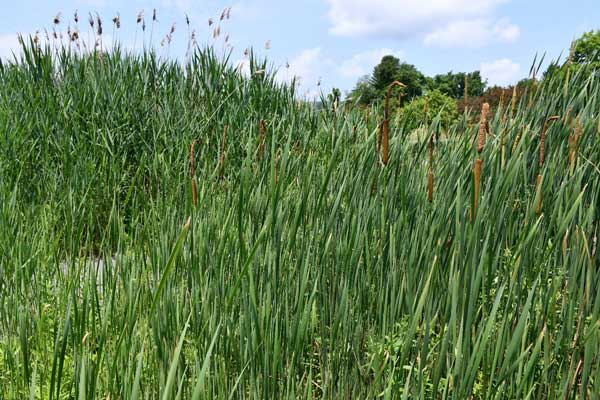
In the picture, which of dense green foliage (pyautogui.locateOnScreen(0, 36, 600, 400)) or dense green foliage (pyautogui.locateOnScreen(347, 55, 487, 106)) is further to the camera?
dense green foliage (pyautogui.locateOnScreen(347, 55, 487, 106))

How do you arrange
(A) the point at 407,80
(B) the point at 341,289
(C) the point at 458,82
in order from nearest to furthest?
(B) the point at 341,289, (A) the point at 407,80, (C) the point at 458,82

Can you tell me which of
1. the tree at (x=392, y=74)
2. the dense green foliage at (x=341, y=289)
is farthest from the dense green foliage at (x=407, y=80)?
the dense green foliage at (x=341, y=289)

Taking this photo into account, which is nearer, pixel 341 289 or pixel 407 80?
pixel 341 289

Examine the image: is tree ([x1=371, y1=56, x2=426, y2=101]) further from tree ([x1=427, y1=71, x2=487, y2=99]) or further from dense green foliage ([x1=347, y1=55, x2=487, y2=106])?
tree ([x1=427, y1=71, x2=487, y2=99])

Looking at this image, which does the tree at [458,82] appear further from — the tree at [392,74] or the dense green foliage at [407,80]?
the tree at [392,74]

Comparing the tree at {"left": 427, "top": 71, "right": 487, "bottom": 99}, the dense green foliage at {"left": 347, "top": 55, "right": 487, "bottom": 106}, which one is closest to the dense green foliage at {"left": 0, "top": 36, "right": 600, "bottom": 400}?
the dense green foliage at {"left": 347, "top": 55, "right": 487, "bottom": 106}

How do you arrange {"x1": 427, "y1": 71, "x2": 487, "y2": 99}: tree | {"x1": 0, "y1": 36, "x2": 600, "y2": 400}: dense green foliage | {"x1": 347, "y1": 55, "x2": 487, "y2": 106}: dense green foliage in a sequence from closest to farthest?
1. {"x1": 0, "y1": 36, "x2": 600, "y2": 400}: dense green foliage
2. {"x1": 347, "y1": 55, "x2": 487, "y2": 106}: dense green foliage
3. {"x1": 427, "y1": 71, "x2": 487, "y2": 99}: tree

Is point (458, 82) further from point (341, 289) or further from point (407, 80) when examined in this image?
point (341, 289)

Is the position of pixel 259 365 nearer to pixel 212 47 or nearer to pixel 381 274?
pixel 381 274

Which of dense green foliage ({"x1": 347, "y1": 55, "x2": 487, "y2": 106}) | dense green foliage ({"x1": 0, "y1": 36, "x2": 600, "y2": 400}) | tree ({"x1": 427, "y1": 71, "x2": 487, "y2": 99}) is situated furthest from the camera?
tree ({"x1": 427, "y1": 71, "x2": 487, "y2": 99})

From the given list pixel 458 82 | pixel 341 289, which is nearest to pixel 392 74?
pixel 458 82

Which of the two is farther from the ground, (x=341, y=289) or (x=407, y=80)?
(x=407, y=80)

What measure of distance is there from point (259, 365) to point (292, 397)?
5.6 inches

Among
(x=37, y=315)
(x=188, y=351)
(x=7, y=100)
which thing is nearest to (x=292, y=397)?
(x=188, y=351)
